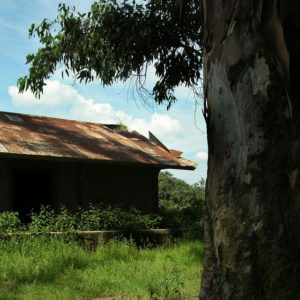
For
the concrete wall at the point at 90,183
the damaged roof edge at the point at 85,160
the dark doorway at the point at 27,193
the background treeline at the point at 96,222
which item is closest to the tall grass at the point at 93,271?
the background treeline at the point at 96,222

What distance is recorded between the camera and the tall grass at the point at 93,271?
5211 millimetres

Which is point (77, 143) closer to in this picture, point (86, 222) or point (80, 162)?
point (80, 162)

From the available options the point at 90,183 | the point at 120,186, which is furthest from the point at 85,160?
the point at 120,186

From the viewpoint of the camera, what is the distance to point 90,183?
1211cm

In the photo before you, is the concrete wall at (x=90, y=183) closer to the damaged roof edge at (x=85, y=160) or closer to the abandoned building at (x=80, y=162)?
the abandoned building at (x=80, y=162)

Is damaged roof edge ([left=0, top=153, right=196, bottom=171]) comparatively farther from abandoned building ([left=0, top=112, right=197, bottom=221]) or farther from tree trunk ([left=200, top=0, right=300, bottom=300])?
tree trunk ([left=200, top=0, right=300, bottom=300])

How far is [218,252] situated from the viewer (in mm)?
2721

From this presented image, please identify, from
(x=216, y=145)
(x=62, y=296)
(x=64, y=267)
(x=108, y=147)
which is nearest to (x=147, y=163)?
(x=108, y=147)

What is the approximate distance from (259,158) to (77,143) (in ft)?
33.3

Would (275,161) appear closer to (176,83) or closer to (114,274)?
(114,274)

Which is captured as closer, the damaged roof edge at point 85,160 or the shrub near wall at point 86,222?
the shrub near wall at point 86,222

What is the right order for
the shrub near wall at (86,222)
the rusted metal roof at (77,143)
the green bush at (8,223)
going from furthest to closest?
the rusted metal roof at (77,143)
the shrub near wall at (86,222)
the green bush at (8,223)

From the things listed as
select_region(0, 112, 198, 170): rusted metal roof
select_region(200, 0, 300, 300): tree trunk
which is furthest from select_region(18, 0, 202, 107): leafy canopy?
select_region(200, 0, 300, 300): tree trunk

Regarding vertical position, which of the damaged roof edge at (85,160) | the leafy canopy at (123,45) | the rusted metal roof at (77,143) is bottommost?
the damaged roof edge at (85,160)
